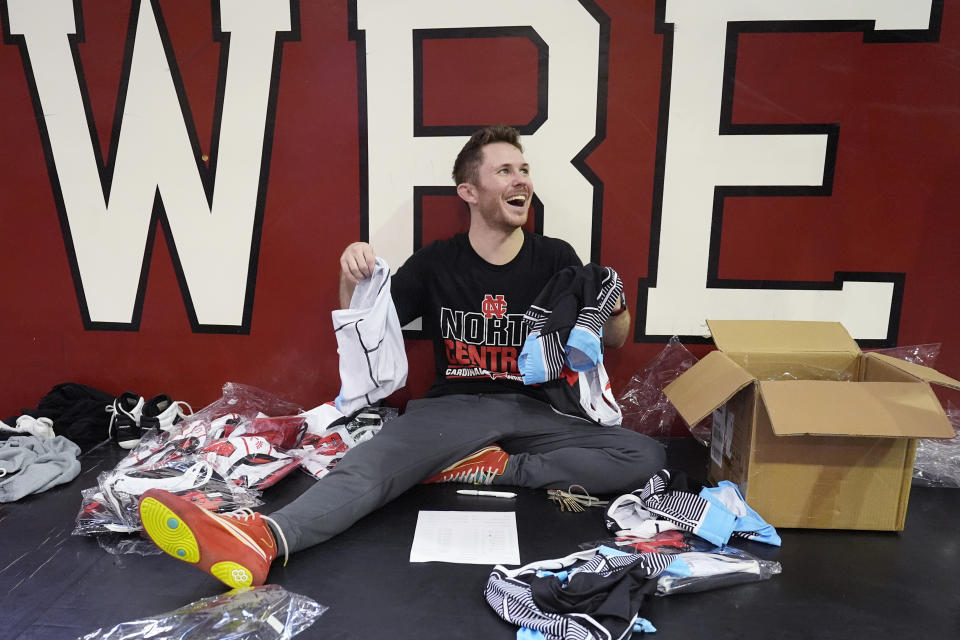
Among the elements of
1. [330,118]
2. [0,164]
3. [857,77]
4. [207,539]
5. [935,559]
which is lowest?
[935,559]

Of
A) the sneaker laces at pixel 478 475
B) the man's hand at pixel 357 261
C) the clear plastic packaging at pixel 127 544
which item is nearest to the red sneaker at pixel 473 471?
the sneaker laces at pixel 478 475

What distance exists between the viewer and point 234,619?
130 centimetres

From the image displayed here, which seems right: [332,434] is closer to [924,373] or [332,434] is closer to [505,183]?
[505,183]

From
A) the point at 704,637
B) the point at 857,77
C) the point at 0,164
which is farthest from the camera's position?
the point at 0,164

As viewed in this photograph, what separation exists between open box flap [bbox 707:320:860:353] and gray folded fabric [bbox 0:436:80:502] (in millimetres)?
2096

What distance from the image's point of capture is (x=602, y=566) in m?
1.40

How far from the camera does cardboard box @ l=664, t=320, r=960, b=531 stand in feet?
4.98

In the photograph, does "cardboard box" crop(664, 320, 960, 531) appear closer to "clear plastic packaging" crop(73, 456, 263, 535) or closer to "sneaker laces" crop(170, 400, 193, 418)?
"clear plastic packaging" crop(73, 456, 263, 535)

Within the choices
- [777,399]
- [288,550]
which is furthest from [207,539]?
[777,399]

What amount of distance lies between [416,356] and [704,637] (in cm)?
137

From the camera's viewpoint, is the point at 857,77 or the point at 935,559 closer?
the point at 935,559

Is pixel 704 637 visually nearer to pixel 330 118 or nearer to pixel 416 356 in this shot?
pixel 416 356

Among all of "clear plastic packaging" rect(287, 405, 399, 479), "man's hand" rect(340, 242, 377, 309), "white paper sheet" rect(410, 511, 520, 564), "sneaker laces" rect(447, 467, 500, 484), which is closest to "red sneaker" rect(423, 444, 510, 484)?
"sneaker laces" rect(447, 467, 500, 484)

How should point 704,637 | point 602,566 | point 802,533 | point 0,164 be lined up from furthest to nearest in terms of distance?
point 0,164 → point 802,533 → point 602,566 → point 704,637
